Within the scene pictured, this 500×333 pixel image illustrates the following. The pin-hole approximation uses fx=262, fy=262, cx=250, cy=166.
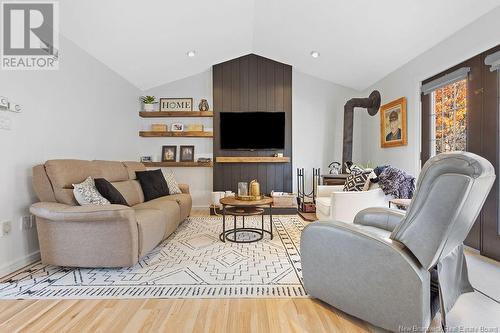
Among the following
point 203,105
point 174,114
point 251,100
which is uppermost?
point 251,100

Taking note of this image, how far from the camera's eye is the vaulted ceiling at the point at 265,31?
2.86 metres

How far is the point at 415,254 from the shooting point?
1.36 metres

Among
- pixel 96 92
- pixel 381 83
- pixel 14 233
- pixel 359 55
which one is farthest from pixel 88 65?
pixel 381 83

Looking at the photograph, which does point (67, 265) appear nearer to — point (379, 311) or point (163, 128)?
point (379, 311)

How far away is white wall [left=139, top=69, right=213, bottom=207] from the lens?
5.24 metres

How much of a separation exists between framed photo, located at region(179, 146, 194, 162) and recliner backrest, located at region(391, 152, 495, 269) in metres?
4.31

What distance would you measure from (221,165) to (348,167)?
7.84 feet

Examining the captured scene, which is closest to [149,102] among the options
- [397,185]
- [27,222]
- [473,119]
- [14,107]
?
[14,107]

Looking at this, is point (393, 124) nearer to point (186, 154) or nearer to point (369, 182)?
point (369, 182)

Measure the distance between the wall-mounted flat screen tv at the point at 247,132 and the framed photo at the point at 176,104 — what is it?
691mm

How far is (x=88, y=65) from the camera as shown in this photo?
139 inches

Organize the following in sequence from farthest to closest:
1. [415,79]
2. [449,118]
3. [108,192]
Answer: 1. [415,79]
2. [449,118]
3. [108,192]

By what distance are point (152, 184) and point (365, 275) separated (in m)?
3.16

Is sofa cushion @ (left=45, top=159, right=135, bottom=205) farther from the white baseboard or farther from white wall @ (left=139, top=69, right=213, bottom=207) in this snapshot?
white wall @ (left=139, top=69, right=213, bottom=207)
